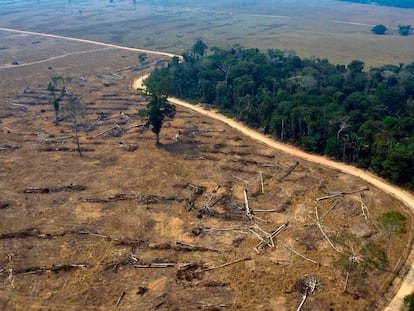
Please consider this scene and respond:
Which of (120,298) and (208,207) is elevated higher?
(208,207)

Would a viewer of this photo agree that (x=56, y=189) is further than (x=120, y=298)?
Yes

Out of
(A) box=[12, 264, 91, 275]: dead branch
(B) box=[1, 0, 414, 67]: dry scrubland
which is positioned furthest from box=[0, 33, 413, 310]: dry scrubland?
(B) box=[1, 0, 414, 67]: dry scrubland

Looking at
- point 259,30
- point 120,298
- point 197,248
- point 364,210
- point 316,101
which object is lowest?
point 120,298

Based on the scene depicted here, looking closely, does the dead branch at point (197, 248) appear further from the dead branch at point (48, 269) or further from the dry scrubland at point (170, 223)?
the dead branch at point (48, 269)

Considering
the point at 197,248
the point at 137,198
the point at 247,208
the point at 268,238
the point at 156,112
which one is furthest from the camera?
the point at 156,112

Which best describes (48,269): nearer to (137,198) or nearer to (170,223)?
(170,223)

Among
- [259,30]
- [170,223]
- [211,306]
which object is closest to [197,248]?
[170,223]

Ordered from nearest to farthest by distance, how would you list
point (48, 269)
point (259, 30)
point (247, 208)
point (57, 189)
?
point (48, 269) < point (247, 208) < point (57, 189) < point (259, 30)

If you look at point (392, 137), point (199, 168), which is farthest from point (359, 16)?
point (199, 168)
